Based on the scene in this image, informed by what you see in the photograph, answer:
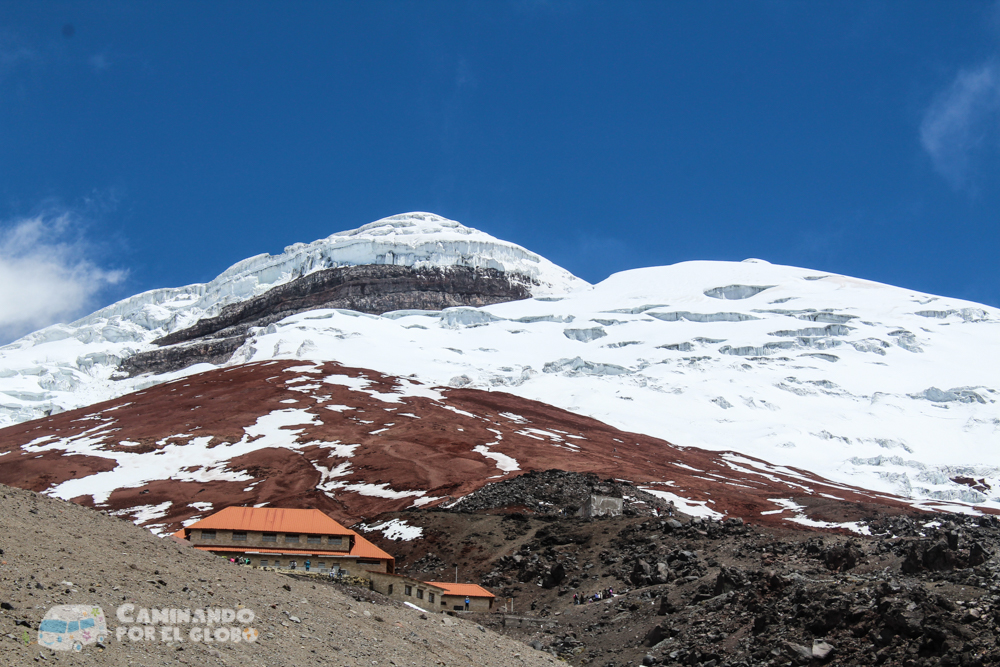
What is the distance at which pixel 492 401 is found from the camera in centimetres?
10094

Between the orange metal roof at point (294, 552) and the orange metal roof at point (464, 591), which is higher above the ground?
the orange metal roof at point (294, 552)

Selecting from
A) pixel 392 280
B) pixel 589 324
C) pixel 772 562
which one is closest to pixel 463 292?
pixel 392 280

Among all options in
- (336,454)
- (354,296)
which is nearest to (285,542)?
(336,454)

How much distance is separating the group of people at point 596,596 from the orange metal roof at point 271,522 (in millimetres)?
9805

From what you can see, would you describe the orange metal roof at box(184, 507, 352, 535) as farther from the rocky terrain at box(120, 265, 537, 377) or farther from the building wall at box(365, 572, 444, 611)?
the rocky terrain at box(120, 265, 537, 377)

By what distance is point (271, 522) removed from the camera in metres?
33.8

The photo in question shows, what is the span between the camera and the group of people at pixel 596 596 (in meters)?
32.2

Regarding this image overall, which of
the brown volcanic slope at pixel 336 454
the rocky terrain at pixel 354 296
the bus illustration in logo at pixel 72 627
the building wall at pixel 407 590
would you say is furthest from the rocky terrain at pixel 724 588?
the rocky terrain at pixel 354 296

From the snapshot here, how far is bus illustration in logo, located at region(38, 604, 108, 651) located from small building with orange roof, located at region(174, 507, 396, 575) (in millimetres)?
18489

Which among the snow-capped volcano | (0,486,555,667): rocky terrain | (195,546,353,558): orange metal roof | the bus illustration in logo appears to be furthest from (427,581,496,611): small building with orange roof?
the snow-capped volcano

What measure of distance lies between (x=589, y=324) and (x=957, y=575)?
133m

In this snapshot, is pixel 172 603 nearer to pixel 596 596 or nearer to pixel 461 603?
pixel 461 603

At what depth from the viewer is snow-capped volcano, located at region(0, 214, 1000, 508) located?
9662 centimetres

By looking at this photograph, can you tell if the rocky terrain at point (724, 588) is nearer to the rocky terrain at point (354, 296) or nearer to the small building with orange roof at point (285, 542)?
the small building with orange roof at point (285, 542)
